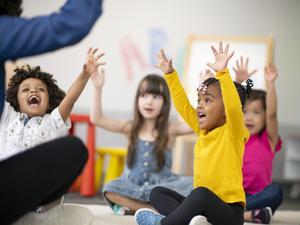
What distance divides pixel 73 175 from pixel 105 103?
231cm

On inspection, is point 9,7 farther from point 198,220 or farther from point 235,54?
point 235,54

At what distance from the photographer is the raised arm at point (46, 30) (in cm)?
99

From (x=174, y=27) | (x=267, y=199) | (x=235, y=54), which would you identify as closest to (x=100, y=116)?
(x=267, y=199)

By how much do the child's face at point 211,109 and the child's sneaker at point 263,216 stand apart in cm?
57

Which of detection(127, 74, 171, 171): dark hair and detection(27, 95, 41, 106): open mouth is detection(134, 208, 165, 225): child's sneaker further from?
detection(127, 74, 171, 171): dark hair

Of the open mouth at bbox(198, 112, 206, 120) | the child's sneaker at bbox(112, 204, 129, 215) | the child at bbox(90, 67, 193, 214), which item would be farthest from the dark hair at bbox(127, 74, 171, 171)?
the open mouth at bbox(198, 112, 206, 120)

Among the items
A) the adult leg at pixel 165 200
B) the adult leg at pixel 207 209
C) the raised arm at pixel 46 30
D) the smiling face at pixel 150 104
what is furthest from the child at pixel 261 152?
the raised arm at pixel 46 30

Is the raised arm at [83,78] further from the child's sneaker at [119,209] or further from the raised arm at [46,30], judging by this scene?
the child's sneaker at [119,209]

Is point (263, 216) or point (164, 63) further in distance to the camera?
point (263, 216)

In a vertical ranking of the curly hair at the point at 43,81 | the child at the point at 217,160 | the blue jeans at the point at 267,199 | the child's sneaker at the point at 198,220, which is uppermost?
the curly hair at the point at 43,81

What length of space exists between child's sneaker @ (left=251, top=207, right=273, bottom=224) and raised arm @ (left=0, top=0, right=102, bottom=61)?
1081 mm

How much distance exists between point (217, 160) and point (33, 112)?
20.2 inches

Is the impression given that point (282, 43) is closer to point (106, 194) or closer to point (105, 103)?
point (105, 103)

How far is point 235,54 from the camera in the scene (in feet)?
9.82
